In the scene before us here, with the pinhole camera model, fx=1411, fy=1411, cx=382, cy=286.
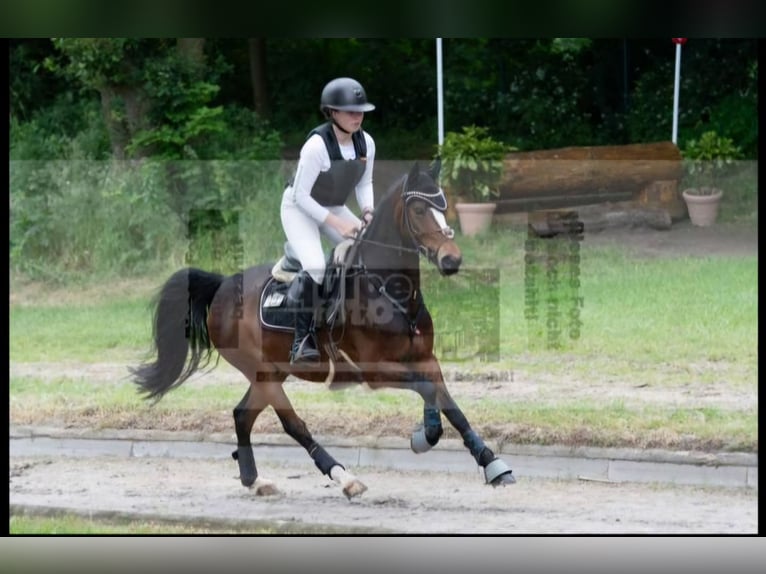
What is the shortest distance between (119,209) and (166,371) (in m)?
0.95

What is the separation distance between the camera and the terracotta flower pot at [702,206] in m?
7.92

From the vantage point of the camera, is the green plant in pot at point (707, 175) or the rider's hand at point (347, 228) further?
the green plant in pot at point (707, 175)

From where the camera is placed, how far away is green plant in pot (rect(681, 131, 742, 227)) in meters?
7.94

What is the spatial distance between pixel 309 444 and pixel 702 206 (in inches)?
102

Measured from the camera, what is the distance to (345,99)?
307 inches

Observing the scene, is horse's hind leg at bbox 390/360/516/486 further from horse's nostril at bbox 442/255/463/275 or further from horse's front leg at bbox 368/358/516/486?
horse's nostril at bbox 442/255/463/275

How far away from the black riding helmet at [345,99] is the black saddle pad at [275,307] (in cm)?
98

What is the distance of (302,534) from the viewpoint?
24.5ft

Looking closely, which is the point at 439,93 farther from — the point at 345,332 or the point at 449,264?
the point at 345,332

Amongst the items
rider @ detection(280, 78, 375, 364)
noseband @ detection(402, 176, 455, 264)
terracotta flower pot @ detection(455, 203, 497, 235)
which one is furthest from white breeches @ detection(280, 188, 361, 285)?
terracotta flower pot @ detection(455, 203, 497, 235)

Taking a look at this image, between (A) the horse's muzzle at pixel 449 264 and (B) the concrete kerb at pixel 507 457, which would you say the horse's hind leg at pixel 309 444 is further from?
(A) the horse's muzzle at pixel 449 264

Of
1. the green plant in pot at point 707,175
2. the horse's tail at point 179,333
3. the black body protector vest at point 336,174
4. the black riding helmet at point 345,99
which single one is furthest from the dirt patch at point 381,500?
the black riding helmet at point 345,99

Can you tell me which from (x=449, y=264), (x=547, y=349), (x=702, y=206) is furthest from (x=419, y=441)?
(x=702, y=206)
